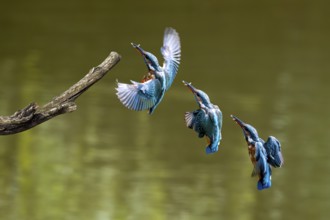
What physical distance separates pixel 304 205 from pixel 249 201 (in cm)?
25

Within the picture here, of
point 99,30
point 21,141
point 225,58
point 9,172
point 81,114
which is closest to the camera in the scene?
point 9,172

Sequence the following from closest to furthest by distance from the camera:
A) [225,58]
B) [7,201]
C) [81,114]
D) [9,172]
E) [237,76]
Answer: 1. [7,201]
2. [9,172]
3. [81,114]
4. [237,76]
5. [225,58]

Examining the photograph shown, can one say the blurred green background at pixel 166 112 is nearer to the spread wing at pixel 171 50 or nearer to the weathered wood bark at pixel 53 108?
the weathered wood bark at pixel 53 108

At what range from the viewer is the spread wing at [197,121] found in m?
0.70

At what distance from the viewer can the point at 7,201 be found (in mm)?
3906

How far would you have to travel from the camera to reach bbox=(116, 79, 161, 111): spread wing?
2.24 feet

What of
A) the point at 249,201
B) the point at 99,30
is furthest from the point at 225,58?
the point at 249,201

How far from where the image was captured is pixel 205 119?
0.70 metres

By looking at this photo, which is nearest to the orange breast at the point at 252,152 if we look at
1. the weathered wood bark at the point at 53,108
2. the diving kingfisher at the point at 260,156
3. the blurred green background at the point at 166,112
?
the diving kingfisher at the point at 260,156

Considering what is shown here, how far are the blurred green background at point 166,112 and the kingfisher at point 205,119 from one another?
304 centimetres

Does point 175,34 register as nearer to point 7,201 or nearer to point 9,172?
point 7,201

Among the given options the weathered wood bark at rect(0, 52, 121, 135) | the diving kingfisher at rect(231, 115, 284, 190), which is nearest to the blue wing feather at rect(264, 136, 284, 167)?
the diving kingfisher at rect(231, 115, 284, 190)

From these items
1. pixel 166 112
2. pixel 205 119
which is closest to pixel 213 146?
pixel 205 119

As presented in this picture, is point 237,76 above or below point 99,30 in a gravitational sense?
below
